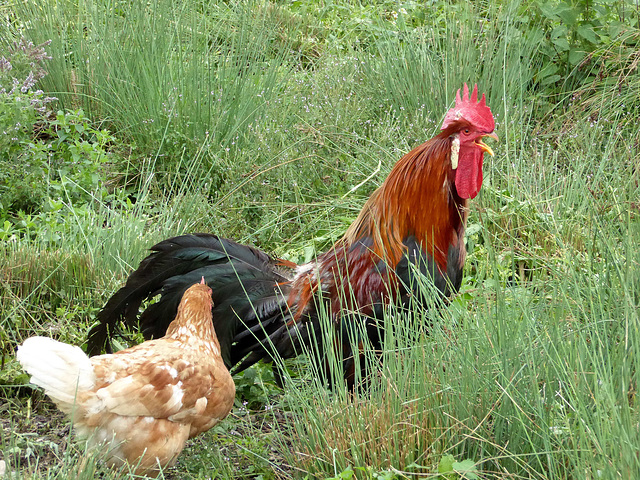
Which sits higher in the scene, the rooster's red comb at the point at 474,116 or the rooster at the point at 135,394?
the rooster's red comb at the point at 474,116

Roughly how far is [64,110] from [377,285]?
368cm

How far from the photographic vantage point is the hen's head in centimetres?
335

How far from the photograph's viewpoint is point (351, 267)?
3.55 m

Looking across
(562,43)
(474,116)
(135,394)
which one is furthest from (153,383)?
(562,43)

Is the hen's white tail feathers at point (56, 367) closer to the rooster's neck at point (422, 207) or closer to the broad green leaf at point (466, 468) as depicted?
the broad green leaf at point (466, 468)

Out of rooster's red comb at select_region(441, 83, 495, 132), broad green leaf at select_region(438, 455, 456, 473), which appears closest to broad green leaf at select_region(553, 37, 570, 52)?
rooster's red comb at select_region(441, 83, 495, 132)

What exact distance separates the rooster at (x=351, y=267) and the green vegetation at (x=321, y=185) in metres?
0.26

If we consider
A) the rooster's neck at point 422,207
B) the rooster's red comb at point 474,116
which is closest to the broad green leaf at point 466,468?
the rooster's neck at point 422,207

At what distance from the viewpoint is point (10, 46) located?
569cm

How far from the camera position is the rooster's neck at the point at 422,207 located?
3418 millimetres

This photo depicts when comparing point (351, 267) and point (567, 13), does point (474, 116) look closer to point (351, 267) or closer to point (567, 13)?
point (351, 267)

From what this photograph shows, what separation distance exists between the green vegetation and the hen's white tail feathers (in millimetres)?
297

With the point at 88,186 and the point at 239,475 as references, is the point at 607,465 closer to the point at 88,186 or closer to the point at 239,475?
the point at 239,475

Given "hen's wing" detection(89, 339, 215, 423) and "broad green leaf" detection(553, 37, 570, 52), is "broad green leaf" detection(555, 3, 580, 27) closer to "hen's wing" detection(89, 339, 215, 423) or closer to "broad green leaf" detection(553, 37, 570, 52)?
"broad green leaf" detection(553, 37, 570, 52)
